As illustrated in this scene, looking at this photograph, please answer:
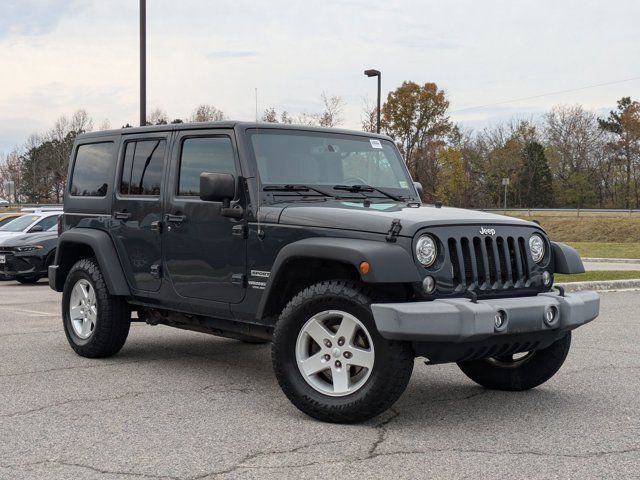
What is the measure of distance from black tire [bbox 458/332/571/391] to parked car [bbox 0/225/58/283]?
11.4m

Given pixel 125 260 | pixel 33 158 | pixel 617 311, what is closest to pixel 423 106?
pixel 33 158

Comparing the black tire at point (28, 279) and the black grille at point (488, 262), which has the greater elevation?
the black grille at point (488, 262)

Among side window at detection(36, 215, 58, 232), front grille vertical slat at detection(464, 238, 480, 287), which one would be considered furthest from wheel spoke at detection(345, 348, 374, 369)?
side window at detection(36, 215, 58, 232)

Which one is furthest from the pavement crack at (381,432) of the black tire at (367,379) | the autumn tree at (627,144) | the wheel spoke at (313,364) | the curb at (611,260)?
the autumn tree at (627,144)

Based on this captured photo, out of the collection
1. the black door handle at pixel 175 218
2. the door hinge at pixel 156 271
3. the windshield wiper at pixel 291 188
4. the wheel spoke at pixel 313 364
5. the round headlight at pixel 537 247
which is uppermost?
the windshield wiper at pixel 291 188

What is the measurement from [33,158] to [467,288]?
7264cm

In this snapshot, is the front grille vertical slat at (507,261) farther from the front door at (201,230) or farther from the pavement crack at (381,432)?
the front door at (201,230)

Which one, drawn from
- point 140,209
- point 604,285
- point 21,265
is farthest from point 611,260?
point 140,209

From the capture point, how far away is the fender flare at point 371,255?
15.7ft

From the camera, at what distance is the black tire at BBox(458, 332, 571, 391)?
19.5 feet

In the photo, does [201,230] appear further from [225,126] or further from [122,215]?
[122,215]

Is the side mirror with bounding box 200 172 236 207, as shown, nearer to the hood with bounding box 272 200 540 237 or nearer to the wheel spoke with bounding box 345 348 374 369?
the hood with bounding box 272 200 540 237

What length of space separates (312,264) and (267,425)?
1.08m

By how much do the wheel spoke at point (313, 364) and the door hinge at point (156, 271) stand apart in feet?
6.17
